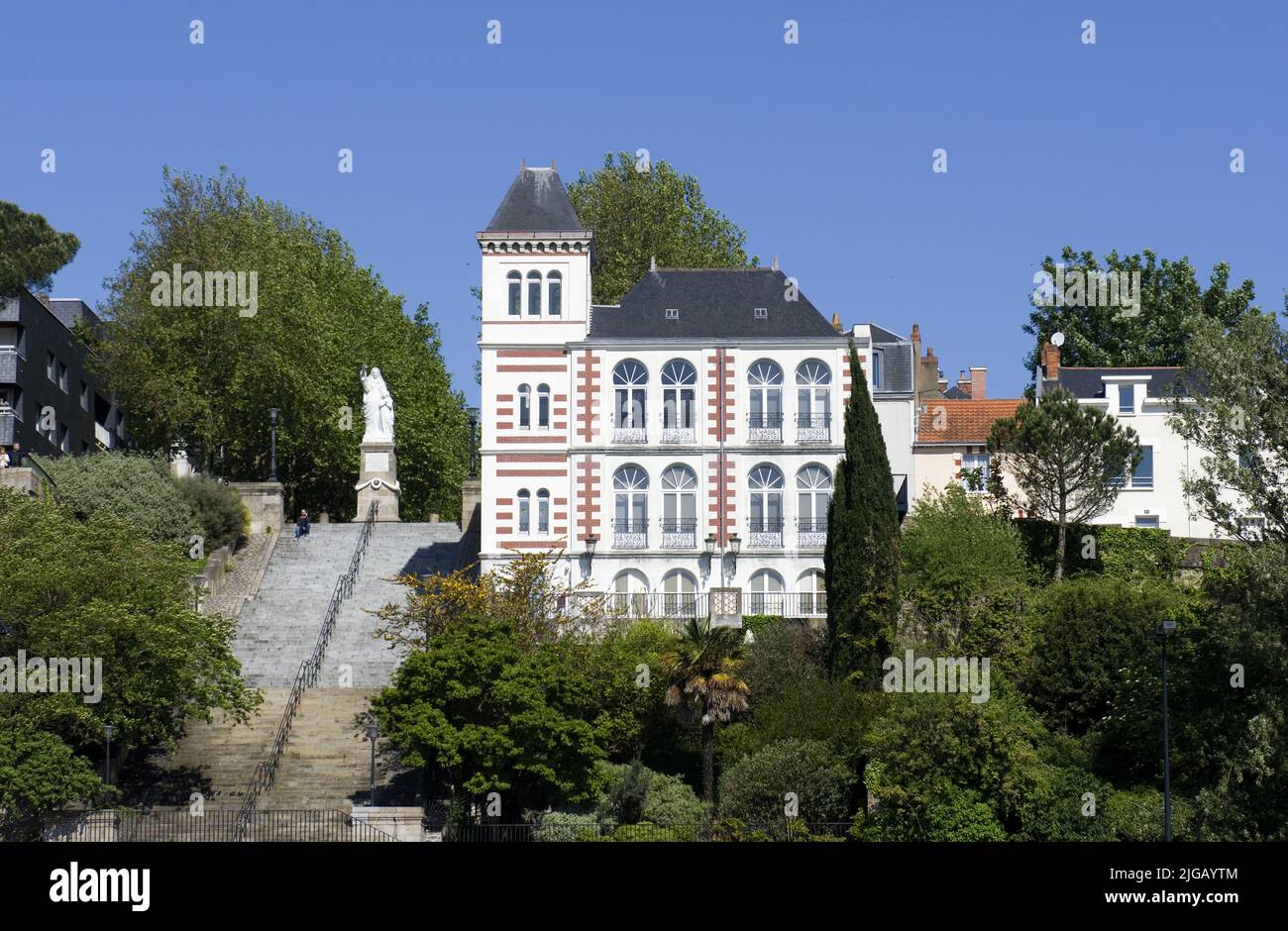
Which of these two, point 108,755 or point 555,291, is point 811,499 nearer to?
point 555,291

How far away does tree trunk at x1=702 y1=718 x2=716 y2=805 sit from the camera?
4922 centimetres

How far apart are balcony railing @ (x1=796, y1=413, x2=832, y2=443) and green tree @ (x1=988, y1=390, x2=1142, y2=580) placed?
16.8ft

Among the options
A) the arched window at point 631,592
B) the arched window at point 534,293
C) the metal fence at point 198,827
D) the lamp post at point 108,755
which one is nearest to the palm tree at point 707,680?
the arched window at point 631,592

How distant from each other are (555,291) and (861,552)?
14629 mm

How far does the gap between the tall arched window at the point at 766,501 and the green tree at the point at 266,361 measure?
21.4 m

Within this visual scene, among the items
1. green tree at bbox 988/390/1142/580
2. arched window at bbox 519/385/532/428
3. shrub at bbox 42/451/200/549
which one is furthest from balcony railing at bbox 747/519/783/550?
shrub at bbox 42/451/200/549

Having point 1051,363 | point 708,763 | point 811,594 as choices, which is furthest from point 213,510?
point 1051,363

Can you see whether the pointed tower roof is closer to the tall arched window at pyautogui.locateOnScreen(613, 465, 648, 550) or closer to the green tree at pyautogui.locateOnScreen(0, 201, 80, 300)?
the tall arched window at pyautogui.locateOnScreen(613, 465, 648, 550)

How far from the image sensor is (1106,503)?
60000 mm

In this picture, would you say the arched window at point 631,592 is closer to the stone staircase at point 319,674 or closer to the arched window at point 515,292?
the stone staircase at point 319,674

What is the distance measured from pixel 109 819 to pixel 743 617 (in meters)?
19.3

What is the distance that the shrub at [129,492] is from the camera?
209 ft
